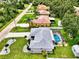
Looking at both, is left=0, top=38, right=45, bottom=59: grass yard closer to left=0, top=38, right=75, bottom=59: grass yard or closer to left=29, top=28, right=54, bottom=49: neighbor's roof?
left=0, top=38, right=75, bottom=59: grass yard

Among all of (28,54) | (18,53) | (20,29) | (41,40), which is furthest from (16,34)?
(28,54)

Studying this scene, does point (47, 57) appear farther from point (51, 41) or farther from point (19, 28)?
point (19, 28)

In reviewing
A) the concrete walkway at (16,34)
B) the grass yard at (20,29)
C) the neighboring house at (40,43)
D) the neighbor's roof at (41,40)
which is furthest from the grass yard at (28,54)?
the grass yard at (20,29)

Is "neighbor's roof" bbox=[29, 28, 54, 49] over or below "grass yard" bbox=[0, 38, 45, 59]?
over

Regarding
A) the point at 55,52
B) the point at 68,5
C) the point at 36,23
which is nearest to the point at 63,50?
the point at 55,52

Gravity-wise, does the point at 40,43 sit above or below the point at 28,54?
above

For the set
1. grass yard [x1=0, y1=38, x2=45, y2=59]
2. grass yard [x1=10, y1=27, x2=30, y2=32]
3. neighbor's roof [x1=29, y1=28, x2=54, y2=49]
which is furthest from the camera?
grass yard [x1=10, y1=27, x2=30, y2=32]

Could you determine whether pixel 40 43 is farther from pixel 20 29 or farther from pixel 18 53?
pixel 20 29

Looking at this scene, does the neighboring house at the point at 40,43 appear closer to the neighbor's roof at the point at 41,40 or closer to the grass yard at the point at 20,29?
the neighbor's roof at the point at 41,40

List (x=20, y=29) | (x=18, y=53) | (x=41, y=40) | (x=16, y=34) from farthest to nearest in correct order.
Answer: (x=20, y=29) < (x=16, y=34) < (x=41, y=40) < (x=18, y=53)

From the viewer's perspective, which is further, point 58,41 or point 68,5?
point 68,5

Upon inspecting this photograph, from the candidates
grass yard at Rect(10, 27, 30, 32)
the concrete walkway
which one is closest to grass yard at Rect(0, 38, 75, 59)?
the concrete walkway
